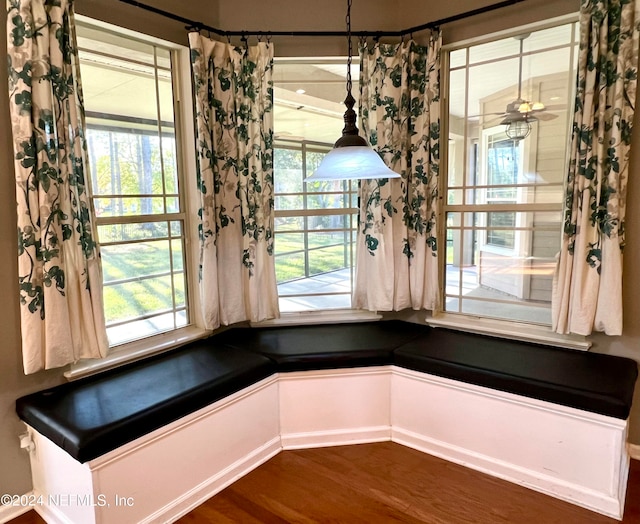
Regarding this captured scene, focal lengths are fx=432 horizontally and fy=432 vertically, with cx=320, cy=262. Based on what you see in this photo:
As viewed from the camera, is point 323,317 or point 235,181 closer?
point 235,181

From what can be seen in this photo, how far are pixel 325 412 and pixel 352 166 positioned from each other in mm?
1389

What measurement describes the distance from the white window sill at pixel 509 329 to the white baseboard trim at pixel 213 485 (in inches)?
50.3

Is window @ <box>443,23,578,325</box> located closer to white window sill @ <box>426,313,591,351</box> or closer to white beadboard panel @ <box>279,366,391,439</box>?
white window sill @ <box>426,313,591,351</box>

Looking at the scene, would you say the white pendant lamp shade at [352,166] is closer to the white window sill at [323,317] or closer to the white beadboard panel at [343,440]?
the white beadboard panel at [343,440]

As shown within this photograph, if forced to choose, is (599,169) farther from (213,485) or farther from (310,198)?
(213,485)

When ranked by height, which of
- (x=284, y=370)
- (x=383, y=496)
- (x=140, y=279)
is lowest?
(x=383, y=496)

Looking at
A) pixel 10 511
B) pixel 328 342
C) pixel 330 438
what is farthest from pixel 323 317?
pixel 10 511

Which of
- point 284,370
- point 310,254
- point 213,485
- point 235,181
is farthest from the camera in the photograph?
point 310,254

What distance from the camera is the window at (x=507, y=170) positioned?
2408 millimetres

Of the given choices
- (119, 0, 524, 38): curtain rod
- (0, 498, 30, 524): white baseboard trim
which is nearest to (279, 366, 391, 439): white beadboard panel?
(0, 498, 30, 524): white baseboard trim

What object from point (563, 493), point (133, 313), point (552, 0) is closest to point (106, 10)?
point (133, 313)

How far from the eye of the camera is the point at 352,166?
1.80 metres

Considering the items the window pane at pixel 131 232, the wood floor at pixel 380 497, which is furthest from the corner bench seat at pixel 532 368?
the window pane at pixel 131 232

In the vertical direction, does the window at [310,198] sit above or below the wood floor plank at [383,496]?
above
